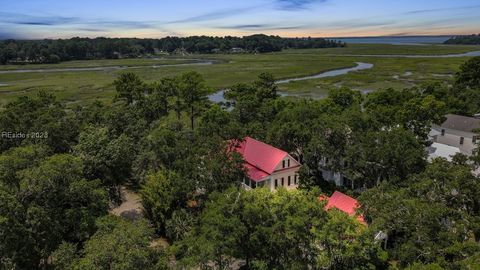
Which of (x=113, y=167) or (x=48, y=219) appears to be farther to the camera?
(x=113, y=167)

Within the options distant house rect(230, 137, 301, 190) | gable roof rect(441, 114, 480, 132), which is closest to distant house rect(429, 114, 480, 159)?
gable roof rect(441, 114, 480, 132)

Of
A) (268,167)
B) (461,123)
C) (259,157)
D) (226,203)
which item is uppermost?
(226,203)

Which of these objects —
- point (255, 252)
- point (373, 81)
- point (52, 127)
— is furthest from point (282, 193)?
point (373, 81)

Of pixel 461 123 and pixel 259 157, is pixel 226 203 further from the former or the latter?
pixel 461 123

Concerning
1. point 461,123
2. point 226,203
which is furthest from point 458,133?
point 226,203

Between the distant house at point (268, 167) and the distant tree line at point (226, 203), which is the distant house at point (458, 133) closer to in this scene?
the distant tree line at point (226, 203)

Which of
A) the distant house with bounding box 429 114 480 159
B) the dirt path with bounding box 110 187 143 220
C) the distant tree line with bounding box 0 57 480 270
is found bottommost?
the dirt path with bounding box 110 187 143 220

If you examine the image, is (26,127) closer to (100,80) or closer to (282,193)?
(282,193)

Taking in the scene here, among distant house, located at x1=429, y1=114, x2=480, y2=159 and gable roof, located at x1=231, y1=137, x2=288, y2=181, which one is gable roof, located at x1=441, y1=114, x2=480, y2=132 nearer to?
distant house, located at x1=429, y1=114, x2=480, y2=159
